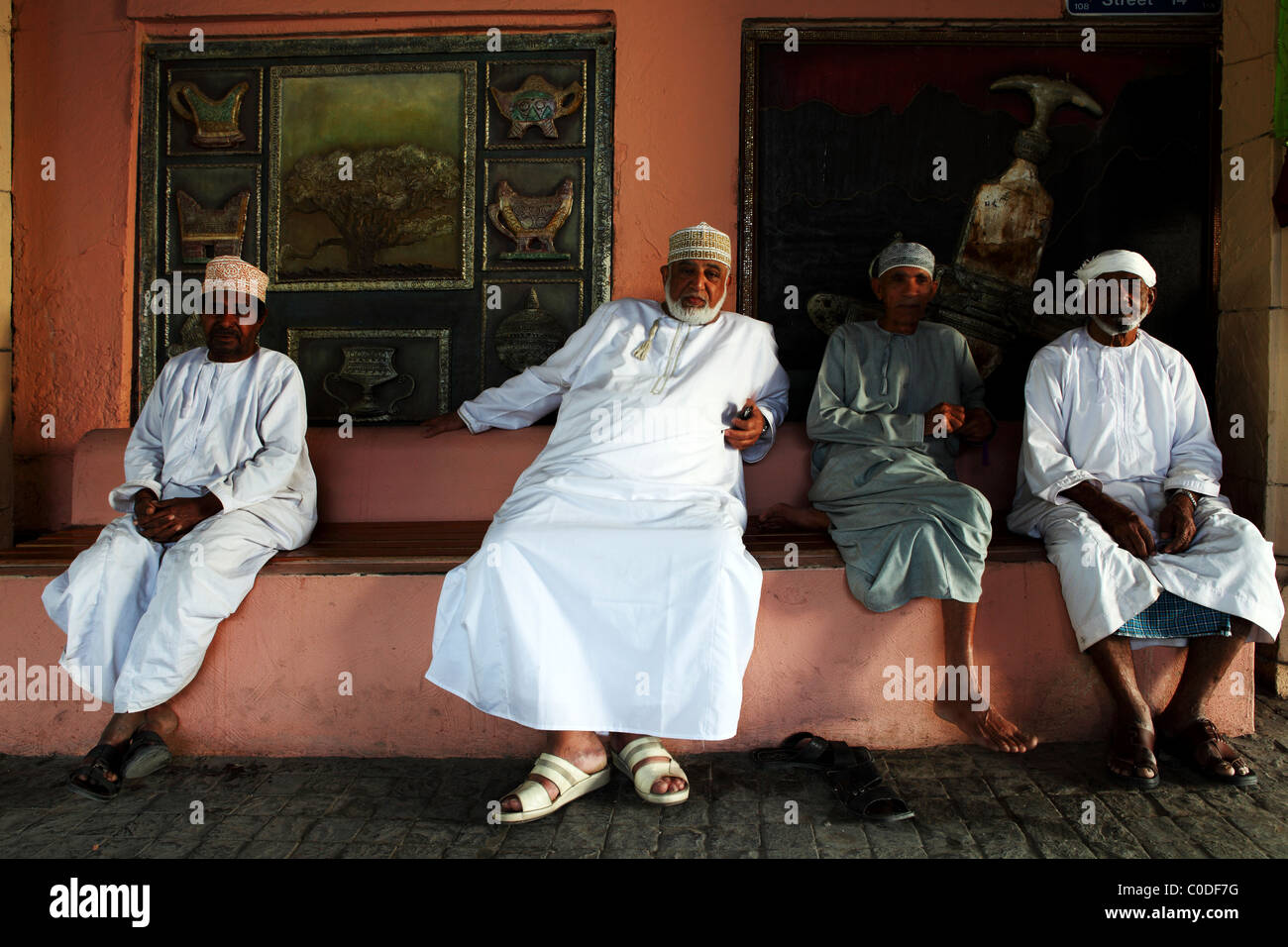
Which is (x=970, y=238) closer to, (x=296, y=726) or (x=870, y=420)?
(x=870, y=420)

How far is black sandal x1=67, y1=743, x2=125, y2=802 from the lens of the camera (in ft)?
9.19

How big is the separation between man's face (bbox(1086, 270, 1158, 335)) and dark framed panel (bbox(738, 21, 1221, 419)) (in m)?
1.10

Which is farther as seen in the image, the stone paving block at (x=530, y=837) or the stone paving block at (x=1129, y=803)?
the stone paving block at (x=1129, y=803)

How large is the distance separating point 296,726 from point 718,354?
200 cm

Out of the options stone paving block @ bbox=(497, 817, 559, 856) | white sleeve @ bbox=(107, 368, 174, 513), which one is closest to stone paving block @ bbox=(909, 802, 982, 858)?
stone paving block @ bbox=(497, 817, 559, 856)

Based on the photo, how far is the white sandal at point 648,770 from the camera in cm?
272

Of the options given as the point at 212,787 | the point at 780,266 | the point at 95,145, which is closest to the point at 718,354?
the point at 780,266

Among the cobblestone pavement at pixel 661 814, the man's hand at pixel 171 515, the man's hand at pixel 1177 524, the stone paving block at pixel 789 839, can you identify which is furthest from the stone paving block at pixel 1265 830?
the man's hand at pixel 171 515

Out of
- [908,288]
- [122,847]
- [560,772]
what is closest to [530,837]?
[560,772]

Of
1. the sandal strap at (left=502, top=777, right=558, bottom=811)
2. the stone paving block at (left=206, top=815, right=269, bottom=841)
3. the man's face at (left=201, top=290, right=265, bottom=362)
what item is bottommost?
the stone paving block at (left=206, top=815, right=269, bottom=841)

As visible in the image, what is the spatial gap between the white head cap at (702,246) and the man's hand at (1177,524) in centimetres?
180

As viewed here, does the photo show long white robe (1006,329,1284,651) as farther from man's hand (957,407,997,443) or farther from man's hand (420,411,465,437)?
man's hand (420,411,465,437)

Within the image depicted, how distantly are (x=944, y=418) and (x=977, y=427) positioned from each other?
25cm

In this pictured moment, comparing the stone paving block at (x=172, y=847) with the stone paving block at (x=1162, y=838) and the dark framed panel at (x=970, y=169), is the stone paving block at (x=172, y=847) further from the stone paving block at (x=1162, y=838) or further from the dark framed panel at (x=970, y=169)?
the dark framed panel at (x=970, y=169)
